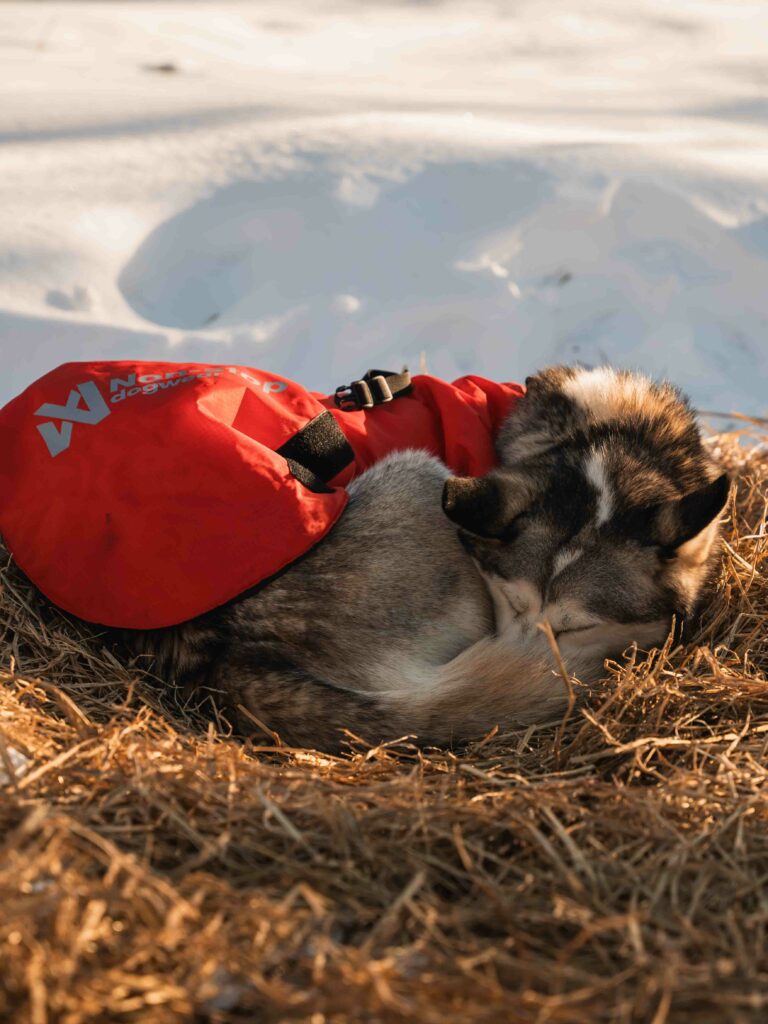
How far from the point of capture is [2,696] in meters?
2.66

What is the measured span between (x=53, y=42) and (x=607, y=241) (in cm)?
503

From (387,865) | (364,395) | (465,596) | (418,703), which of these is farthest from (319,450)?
(387,865)

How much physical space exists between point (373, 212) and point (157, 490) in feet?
13.2

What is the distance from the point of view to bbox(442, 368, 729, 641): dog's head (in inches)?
118

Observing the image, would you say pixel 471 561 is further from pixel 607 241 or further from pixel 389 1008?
pixel 607 241

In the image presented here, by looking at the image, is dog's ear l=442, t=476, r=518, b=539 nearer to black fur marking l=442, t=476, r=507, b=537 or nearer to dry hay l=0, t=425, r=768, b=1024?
black fur marking l=442, t=476, r=507, b=537

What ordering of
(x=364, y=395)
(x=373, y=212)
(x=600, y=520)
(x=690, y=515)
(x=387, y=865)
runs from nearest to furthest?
(x=387, y=865), (x=690, y=515), (x=600, y=520), (x=364, y=395), (x=373, y=212)

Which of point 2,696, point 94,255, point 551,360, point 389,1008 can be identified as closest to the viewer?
point 389,1008

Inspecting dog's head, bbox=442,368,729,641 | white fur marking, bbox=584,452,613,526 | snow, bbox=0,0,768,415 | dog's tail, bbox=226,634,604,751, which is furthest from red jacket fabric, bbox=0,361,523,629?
snow, bbox=0,0,768,415

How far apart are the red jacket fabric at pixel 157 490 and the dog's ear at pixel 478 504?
14.4 inches

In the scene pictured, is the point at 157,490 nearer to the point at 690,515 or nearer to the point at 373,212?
the point at 690,515

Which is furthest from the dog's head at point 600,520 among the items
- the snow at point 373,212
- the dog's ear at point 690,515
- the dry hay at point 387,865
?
the snow at point 373,212

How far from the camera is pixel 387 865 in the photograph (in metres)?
2.09

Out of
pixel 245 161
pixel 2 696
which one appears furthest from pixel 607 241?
pixel 2 696
